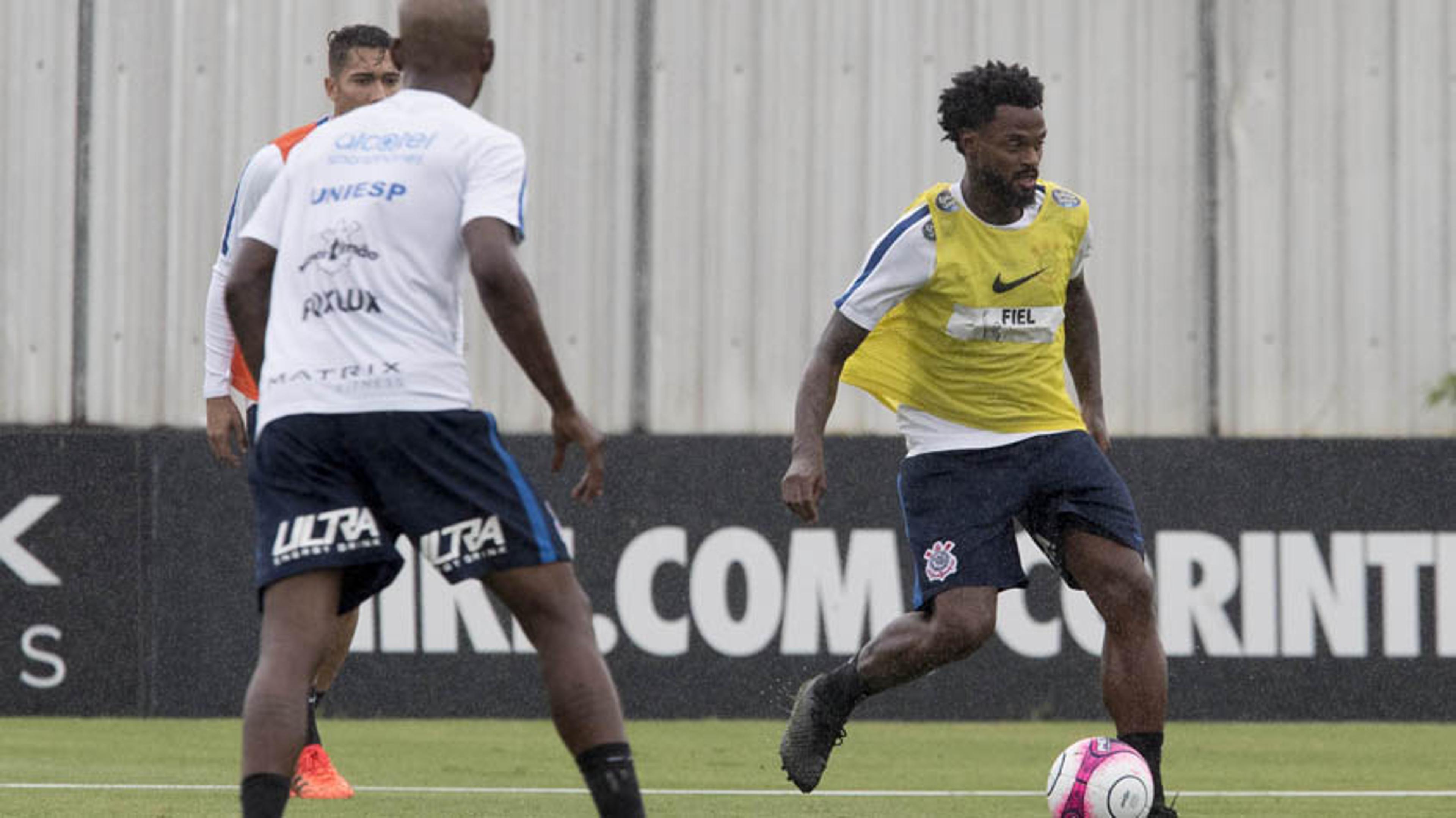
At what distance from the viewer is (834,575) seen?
11828 millimetres

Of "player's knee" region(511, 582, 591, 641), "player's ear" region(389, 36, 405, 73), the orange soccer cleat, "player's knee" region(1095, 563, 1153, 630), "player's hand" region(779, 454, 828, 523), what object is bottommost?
the orange soccer cleat

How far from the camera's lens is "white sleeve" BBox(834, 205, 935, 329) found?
23.0 ft

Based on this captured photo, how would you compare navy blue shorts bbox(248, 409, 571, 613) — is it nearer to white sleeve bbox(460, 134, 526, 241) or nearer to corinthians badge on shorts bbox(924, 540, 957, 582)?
white sleeve bbox(460, 134, 526, 241)

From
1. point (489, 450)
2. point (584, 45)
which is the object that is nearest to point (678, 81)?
point (584, 45)

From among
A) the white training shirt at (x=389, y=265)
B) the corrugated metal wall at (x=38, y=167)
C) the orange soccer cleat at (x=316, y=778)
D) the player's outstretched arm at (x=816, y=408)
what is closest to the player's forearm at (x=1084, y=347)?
the player's outstretched arm at (x=816, y=408)

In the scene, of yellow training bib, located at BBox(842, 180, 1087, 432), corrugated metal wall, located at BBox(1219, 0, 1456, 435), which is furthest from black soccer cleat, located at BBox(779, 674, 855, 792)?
corrugated metal wall, located at BBox(1219, 0, 1456, 435)

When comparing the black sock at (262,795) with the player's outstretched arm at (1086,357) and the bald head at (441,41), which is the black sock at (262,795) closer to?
the bald head at (441,41)

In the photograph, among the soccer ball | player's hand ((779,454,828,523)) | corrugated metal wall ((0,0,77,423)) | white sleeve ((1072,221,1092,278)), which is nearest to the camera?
the soccer ball

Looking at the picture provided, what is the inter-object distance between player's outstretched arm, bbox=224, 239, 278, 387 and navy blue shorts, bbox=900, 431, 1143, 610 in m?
2.57

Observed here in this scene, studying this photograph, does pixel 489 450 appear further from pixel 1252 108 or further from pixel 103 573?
pixel 1252 108

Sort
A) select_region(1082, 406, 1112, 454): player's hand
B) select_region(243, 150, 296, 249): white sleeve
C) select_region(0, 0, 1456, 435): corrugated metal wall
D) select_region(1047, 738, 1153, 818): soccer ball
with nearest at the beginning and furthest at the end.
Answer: select_region(243, 150, 296, 249): white sleeve → select_region(1047, 738, 1153, 818): soccer ball → select_region(1082, 406, 1112, 454): player's hand → select_region(0, 0, 1456, 435): corrugated metal wall

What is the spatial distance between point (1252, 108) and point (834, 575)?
3.62m

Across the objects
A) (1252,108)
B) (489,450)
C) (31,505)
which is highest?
(1252,108)

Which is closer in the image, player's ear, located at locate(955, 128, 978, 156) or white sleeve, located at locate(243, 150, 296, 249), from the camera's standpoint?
white sleeve, located at locate(243, 150, 296, 249)
